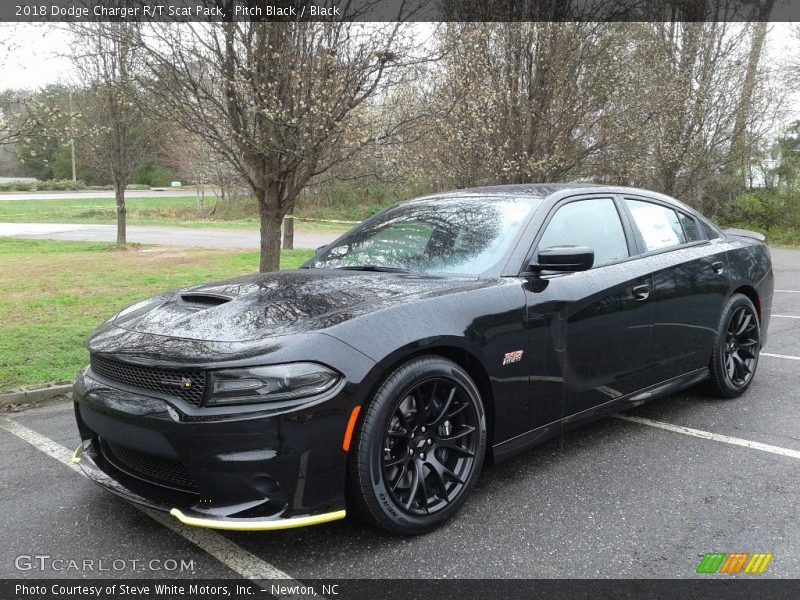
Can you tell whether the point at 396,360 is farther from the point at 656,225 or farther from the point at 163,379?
the point at 656,225

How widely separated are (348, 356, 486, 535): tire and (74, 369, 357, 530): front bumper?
0.12m

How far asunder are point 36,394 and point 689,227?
491 cm

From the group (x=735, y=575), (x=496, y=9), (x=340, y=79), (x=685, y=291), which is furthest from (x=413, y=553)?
(x=496, y=9)

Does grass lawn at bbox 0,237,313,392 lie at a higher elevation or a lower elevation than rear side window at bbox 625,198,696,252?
lower

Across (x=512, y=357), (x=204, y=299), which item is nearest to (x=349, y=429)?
(x=512, y=357)

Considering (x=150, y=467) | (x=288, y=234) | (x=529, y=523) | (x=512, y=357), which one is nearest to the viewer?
(x=150, y=467)

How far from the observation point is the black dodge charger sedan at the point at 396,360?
246 centimetres

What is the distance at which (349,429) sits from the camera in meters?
2.54

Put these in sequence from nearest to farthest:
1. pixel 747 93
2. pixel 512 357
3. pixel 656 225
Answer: pixel 512 357 → pixel 656 225 → pixel 747 93

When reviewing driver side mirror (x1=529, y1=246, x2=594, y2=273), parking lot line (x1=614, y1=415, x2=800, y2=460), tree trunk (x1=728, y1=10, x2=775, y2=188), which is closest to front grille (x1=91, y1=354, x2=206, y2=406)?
driver side mirror (x1=529, y1=246, x2=594, y2=273)

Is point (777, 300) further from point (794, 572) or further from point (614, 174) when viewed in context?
point (794, 572)

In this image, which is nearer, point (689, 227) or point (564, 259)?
point (564, 259)

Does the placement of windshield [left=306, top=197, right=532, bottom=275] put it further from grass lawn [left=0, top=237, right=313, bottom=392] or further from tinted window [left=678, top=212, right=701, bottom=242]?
grass lawn [left=0, top=237, right=313, bottom=392]

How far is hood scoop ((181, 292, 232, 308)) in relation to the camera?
10.1 feet
